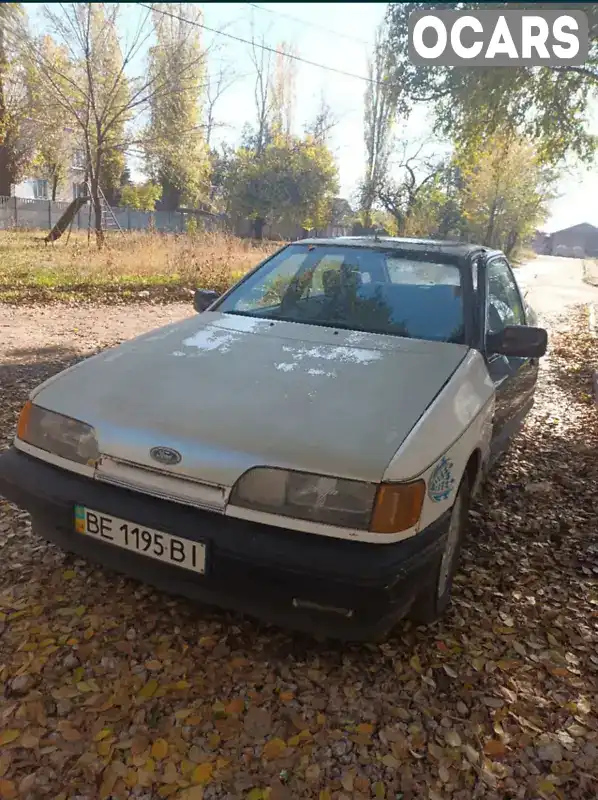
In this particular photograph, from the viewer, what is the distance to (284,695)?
211cm

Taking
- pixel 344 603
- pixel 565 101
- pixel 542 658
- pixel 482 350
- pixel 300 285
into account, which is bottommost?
pixel 542 658

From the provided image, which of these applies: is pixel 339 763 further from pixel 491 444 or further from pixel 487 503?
pixel 487 503

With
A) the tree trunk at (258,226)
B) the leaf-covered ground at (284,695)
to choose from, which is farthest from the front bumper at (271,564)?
the tree trunk at (258,226)

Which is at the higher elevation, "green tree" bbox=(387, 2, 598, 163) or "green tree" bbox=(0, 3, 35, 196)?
"green tree" bbox=(0, 3, 35, 196)

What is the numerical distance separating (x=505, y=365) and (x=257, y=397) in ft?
5.45

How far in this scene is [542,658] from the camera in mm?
2424

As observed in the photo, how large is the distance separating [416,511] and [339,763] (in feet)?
2.64

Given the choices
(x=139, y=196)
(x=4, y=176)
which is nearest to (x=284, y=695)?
(x=4, y=176)

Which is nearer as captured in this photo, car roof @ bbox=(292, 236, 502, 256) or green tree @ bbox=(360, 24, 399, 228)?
car roof @ bbox=(292, 236, 502, 256)

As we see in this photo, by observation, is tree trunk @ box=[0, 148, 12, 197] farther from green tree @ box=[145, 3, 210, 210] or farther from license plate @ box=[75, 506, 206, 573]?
license plate @ box=[75, 506, 206, 573]

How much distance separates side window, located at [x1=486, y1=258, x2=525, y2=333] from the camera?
329 cm

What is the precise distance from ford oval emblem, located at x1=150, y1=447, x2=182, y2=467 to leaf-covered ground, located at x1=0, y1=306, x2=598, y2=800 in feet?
2.54

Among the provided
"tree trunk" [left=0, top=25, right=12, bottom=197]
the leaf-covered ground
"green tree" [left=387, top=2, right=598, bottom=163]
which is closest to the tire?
the leaf-covered ground

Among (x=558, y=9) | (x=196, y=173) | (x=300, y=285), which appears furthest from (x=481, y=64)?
(x=196, y=173)
